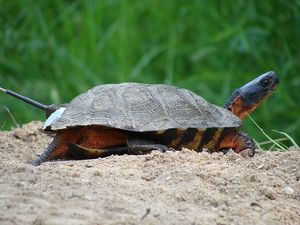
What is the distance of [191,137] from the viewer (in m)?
4.13

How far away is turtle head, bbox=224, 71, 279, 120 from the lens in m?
4.62

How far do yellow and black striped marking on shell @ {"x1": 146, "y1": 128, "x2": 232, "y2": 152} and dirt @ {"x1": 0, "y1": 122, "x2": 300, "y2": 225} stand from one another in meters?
0.30

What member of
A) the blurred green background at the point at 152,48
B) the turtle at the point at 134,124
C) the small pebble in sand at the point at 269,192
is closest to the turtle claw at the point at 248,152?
the turtle at the point at 134,124

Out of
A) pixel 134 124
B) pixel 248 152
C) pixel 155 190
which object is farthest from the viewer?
pixel 248 152

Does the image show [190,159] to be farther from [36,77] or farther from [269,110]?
[36,77]

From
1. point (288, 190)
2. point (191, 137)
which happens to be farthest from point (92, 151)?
point (288, 190)

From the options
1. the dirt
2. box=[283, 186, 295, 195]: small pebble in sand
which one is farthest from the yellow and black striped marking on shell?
box=[283, 186, 295, 195]: small pebble in sand

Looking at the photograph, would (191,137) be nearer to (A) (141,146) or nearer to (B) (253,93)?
(A) (141,146)

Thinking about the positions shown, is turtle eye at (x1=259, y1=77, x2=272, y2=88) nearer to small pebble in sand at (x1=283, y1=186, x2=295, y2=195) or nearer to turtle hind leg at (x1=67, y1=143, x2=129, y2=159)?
turtle hind leg at (x1=67, y1=143, x2=129, y2=159)

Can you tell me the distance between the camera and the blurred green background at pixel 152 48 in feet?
23.2

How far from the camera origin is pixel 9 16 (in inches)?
309

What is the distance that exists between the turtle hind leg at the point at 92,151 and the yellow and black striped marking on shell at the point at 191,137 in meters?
0.17

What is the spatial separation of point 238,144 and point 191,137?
1.17 ft

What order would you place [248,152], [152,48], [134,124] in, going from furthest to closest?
[152,48]
[248,152]
[134,124]
